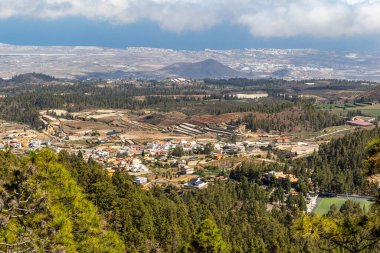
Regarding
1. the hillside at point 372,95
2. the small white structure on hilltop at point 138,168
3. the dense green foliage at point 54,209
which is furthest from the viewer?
the hillside at point 372,95

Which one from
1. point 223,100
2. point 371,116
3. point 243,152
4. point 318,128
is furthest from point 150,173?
point 223,100

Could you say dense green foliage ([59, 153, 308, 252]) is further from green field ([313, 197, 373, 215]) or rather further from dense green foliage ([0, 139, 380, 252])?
green field ([313, 197, 373, 215])

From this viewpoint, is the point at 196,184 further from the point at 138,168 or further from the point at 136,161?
the point at 136,161

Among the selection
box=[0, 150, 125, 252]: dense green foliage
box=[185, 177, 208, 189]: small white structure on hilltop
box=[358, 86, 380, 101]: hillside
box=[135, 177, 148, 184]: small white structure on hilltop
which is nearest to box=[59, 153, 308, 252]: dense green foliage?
box=[0, 150, 125, 252]: dense green foliage

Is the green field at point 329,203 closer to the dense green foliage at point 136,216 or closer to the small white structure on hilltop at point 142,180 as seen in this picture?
the dense green foliage at point 136,216

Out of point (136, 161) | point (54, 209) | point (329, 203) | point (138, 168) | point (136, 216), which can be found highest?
point (54, 209)

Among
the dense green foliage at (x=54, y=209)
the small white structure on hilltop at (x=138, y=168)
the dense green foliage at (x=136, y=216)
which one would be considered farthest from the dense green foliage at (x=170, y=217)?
the small white structure on hilltop at (x=138, y=168)

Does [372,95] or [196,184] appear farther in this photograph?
[372,95]

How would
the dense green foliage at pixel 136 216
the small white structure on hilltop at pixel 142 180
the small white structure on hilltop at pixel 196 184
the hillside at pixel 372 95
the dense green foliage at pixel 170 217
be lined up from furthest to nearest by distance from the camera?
the hillside at pixel 372 95 → the small white structure on hilltop at pixel 142 180 → the small white structure on hilltop at pixel 196 184 → the dense green foliage at pixel 170 217 → the dense green foliage at pixel 136 216

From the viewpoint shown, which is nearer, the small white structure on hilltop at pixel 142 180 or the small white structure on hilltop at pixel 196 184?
the small white structure on hilltop at pixel 196 184

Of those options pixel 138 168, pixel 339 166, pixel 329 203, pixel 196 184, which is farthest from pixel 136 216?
pixel 339 166

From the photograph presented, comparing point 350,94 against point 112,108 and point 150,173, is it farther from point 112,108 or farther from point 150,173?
point 150,173
